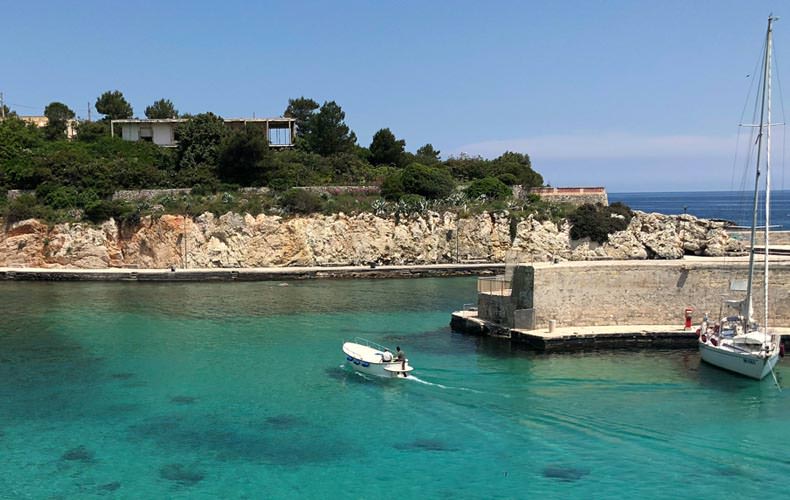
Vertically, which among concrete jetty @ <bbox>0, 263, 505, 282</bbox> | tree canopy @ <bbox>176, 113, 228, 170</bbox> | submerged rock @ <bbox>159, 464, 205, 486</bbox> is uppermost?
tree canopy @ <bbox>176, 113, 228, 170</bbox>

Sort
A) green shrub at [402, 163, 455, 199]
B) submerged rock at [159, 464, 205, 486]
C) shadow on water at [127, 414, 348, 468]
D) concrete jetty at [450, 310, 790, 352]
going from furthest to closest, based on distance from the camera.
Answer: green shrub at [402, 163, 455, 199]
concrete jetty at [450, 310, 790, 352]
shadow on water at [127, 414, 348, 468]
submerged rock at [159, 464, 205, 486]

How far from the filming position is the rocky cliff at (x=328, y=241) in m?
49.1

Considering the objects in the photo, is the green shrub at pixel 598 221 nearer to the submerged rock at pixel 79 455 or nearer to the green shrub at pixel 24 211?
the green shrub at pixel 24 211

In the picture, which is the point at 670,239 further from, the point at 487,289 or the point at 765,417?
the point at 765,417

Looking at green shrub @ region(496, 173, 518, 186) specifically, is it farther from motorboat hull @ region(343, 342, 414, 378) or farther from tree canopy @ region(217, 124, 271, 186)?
motorboat hull @ region(343, 342, 414, 378)

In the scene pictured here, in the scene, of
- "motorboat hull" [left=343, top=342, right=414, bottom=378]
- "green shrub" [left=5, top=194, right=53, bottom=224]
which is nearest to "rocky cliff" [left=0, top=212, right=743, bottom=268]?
"green shrub" [left=5, top=194, right=53, bottom=224]

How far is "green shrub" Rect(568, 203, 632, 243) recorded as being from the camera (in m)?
51.9

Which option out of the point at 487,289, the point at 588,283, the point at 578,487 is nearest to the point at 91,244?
the point at 487,289

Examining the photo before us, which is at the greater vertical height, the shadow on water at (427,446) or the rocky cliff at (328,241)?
the rocky cliff at (328,241)

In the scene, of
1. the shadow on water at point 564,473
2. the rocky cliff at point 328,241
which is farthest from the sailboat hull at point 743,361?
the rocky cliff at point 328,241

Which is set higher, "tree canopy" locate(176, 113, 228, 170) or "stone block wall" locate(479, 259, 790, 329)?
"tree canopy" locate(176, 113, 228, 170)

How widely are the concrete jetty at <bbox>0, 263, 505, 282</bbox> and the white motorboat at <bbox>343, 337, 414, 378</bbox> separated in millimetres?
24252

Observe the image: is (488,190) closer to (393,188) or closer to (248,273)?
(393,188)

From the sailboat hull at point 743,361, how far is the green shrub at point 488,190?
3399 centimetres
